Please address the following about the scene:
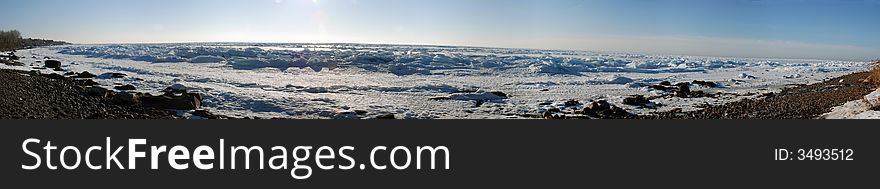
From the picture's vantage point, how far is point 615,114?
502 inches

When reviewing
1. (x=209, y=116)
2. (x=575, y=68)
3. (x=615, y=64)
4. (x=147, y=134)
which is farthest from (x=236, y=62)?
(x=147, y=134)

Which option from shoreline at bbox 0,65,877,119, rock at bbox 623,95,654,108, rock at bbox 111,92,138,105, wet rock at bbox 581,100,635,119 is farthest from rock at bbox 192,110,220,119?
rock at bbox 623,95,654,108

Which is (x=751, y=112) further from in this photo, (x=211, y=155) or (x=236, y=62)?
(x=236, y=62)

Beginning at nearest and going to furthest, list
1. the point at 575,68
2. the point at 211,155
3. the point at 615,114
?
the point at 211,155
the point at 615,114
the point at 575,68

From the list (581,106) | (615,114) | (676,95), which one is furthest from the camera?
(676,95)

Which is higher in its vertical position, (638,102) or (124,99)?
(124,99)

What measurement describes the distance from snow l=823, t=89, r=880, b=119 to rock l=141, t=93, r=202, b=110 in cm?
1144

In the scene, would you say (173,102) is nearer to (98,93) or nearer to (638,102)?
(98,93)

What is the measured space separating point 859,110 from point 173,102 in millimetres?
12018

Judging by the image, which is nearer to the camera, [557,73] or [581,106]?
[581,106]

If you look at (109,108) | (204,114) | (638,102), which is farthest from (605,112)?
(109,108)

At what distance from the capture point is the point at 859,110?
928 cm

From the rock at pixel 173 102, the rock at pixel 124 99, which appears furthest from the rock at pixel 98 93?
the rock at pixel 173 102

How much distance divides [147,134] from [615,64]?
3513 cm
